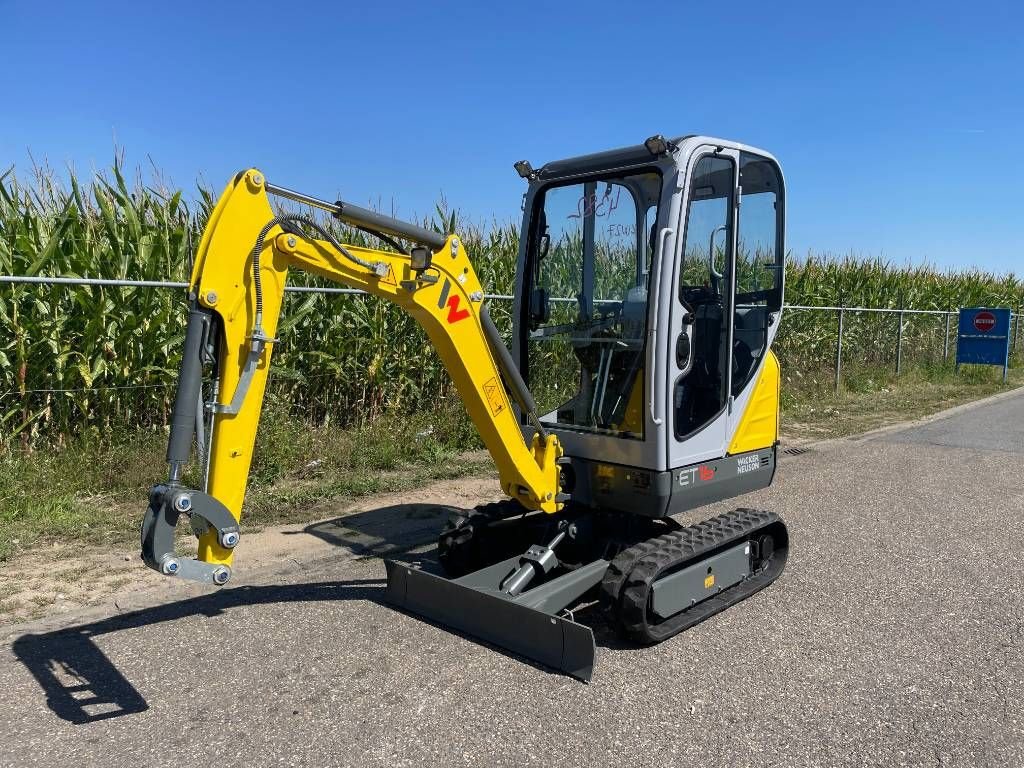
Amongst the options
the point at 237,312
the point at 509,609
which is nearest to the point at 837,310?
the point at 509,609

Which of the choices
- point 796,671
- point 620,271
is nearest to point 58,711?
point 796,671

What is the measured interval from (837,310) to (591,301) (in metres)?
12.7

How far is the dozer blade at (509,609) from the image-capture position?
384 cm

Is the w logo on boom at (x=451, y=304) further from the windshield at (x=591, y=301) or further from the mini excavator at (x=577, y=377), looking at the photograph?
the windshield at (x=591, y=301)

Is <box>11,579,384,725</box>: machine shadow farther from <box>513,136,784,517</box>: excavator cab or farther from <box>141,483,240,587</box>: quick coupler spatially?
<box>513,136,784,517</box>: excavator cab

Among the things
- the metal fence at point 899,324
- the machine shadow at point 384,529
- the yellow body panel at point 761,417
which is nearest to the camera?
the yellow body panel at point 761,417

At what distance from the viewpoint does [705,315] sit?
16.1 feet

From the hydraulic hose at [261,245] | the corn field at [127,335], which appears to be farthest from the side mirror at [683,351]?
the corn field at [127,335]

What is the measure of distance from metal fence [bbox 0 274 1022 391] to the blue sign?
2.21 feet

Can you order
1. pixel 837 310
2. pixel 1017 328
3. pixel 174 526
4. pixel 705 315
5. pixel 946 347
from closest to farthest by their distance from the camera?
pixel 174 526 → pixel 705 315 → pixel 837 310 → pixel 946 347 → pixel 1017 328

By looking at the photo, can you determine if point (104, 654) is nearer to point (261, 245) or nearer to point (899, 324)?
point (261, 245)

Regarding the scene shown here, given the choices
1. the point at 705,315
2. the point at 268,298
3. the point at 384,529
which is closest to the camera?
the point at 268,298

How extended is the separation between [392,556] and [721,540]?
2.37 m

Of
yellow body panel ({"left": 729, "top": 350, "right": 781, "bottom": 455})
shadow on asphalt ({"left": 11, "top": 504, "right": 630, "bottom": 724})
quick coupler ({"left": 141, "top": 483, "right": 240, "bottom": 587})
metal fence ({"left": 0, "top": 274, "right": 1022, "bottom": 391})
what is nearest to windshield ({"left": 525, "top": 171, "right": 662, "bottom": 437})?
metal fence ({"left": 0, "top": 274, "right": 1022, "bottom": 391})
